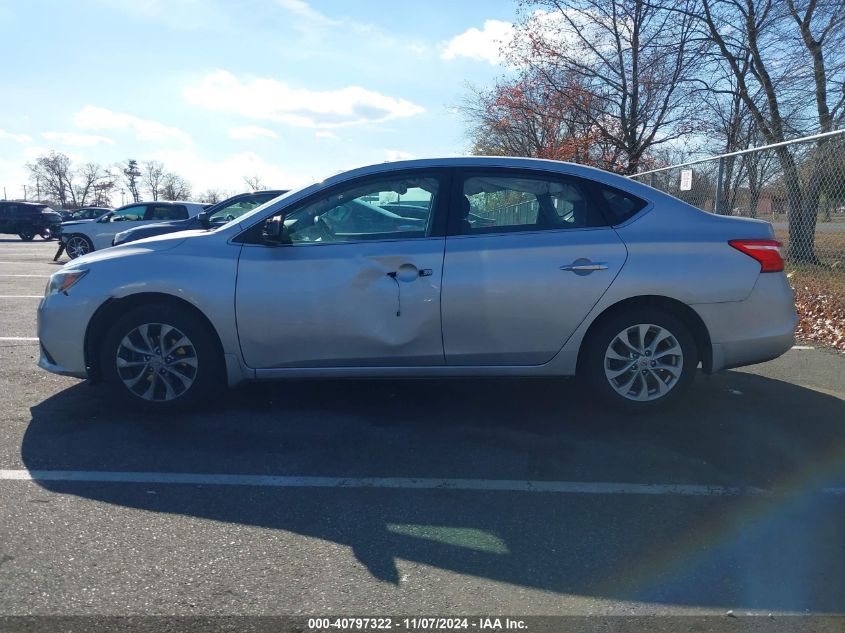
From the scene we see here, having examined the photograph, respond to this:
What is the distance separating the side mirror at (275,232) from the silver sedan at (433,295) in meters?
0.01

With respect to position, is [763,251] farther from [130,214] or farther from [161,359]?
[130,214]

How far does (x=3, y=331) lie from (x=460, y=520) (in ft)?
21.3

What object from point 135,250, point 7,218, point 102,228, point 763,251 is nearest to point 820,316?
point 763,251

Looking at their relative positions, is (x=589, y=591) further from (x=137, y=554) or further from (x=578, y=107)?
(x=578, y=107)

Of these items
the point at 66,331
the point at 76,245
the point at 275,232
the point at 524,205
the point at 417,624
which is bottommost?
the point at 417,624

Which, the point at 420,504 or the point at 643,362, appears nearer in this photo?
the point at 420,504

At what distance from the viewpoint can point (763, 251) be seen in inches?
184

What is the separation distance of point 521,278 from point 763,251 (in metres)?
1.67

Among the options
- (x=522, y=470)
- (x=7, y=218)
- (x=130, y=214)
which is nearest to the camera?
(x=522, y=470)

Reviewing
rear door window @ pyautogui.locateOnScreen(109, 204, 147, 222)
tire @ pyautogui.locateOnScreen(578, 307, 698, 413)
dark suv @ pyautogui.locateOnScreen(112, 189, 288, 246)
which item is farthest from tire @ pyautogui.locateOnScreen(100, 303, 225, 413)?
rear door window @ pyautogui.locateOnScreen(109, 204, 147, 222)

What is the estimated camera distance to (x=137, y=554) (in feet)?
9.87

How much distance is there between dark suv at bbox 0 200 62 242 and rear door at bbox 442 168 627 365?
1349 inches

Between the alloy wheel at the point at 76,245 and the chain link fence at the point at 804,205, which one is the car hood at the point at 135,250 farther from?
the alloy wheel at the point at 76,245

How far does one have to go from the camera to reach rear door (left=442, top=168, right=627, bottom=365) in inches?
179
